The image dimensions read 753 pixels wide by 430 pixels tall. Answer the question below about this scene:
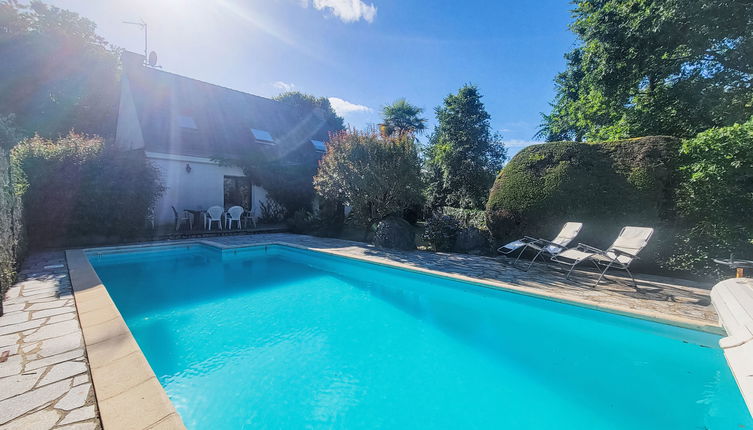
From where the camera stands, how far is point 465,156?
14.8 m

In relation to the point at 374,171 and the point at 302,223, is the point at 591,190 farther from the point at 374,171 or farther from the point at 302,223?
the point at 302,223

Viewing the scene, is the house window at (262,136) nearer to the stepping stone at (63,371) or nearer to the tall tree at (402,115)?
the tall tree at (402,115)

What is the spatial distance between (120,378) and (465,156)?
14.7m

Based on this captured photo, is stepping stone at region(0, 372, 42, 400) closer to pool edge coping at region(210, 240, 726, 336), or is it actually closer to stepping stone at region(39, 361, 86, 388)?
stepping stone at region(39, 361, 86, 388)

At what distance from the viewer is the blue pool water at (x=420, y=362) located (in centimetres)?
260

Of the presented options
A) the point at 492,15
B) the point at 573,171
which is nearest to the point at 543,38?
the point at 492,15

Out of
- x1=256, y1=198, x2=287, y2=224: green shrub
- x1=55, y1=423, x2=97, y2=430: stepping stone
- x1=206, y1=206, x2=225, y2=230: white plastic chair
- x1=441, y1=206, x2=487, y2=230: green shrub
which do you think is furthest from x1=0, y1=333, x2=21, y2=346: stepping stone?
x1=256, y1=198, x2=287, y2=224: green shrub

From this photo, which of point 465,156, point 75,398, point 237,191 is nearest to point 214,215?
point 237,191

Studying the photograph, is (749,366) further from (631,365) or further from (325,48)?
(325,48)

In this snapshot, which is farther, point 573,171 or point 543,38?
point 543,38

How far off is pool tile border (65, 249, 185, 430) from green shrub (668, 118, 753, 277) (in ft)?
26.7

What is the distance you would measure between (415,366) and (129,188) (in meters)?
9.85

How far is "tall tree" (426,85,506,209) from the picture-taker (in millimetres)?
14468

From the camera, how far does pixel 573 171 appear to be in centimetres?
708
